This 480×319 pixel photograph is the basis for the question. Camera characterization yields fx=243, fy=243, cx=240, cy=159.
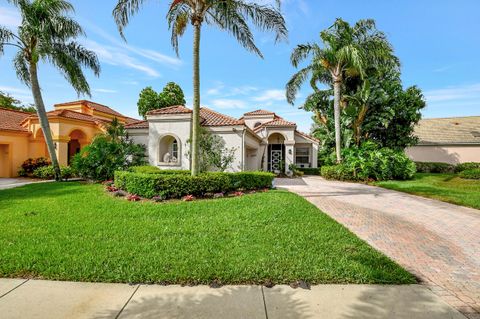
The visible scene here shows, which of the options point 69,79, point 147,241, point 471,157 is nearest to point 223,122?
point 69,79

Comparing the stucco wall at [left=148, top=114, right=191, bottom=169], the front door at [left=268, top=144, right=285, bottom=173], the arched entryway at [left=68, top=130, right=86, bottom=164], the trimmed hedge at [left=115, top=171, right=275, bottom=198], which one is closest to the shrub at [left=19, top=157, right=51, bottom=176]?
the arched entryway at [left=68, top=130, right=86, bottom=164]

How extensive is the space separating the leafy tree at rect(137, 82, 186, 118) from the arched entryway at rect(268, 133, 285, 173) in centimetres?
1783

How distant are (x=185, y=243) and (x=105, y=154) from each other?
459 inches

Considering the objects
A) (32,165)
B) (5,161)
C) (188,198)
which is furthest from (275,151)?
(5,161)

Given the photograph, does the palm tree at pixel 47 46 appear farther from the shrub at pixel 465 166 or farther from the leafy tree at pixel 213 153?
the shrub at pixel 465 166

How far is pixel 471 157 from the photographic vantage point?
27.4 meters

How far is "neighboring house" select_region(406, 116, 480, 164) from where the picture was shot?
2758cm

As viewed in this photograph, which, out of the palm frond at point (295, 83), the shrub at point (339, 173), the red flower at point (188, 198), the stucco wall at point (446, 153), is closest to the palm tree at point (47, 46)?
the red flower at point (188, 198)

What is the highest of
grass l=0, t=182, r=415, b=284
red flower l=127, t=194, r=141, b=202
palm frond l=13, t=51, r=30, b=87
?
palm frond l=13, t=51, r=30, b=87

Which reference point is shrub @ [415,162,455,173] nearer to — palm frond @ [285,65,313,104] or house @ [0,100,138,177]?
palm frond @ [285,65,313,104]

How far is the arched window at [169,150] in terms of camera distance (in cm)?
1666

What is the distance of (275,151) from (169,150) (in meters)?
10.6

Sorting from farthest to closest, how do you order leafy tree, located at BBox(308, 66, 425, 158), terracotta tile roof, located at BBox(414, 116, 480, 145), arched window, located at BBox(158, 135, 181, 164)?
terracotta tile roof, located at BBox(414, 116, 480, 145) < leafy tree, located at BBox(308, 66, 425, 158) < arched window, located at BBox(158, 135, 181, 164)

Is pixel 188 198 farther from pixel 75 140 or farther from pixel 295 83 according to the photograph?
pixel 75 140
